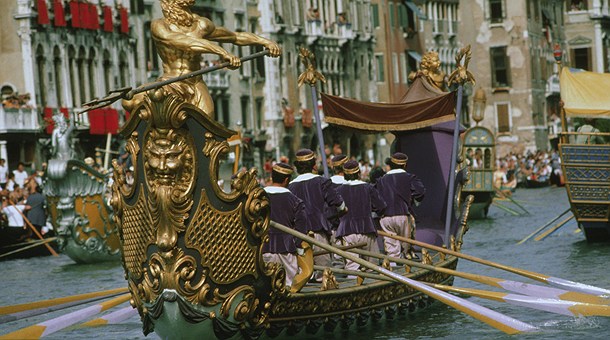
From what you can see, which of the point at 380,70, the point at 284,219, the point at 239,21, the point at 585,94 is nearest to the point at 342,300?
the point at 284,219

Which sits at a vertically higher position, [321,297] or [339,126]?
[339,126]

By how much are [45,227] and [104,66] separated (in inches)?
625

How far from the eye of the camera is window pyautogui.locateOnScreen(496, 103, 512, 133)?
241 feet

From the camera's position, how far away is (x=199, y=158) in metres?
13.8

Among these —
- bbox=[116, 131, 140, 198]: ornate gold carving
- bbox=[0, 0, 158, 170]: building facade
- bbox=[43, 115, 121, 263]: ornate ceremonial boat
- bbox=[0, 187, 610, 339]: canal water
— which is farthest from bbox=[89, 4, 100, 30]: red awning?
bbox=[116, 131, 140, 198]: ornate gold carving

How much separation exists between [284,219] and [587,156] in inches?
407

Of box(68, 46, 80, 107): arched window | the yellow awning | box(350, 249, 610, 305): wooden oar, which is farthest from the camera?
box(68, 46, 80, 107): arched window

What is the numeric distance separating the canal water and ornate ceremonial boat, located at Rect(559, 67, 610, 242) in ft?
1.98

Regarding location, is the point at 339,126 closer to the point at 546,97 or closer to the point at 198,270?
the point at 198,270

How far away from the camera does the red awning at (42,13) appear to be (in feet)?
136

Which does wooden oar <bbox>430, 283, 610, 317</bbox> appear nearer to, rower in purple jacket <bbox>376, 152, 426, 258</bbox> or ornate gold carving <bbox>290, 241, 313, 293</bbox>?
ornate gold carving <bbox>290, 241, 313, 293</bbox>

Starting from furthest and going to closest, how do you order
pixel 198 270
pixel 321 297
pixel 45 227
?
pixel 45 227 → pixel 321 297 → pixel 198 270

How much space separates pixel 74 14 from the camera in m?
43.5

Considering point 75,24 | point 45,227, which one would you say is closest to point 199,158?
point 45,227
